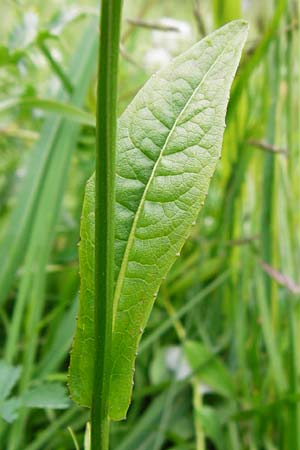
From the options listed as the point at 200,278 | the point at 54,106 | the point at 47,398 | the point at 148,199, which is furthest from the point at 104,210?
the point at 200,278

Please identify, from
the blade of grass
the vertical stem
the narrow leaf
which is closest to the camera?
the vertical stem

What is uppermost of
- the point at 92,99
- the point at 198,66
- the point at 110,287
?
the point at 92,99

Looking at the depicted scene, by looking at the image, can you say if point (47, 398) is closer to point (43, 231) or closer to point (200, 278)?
point (43, 231)

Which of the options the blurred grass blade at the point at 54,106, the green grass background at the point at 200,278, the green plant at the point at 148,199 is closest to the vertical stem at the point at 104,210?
the green plant at the point at 148,199

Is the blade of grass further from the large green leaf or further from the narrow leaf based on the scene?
the large green leaf

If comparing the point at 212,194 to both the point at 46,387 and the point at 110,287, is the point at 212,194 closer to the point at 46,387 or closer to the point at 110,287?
the point at 46,387

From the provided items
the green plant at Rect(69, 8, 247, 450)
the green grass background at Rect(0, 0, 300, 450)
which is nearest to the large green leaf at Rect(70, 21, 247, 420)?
the green plant at Rect(69, 8, 247, 450)

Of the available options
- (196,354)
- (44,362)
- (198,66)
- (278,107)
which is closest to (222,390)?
Answer: (196,354)

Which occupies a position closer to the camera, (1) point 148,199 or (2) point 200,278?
(1) point 148,199
